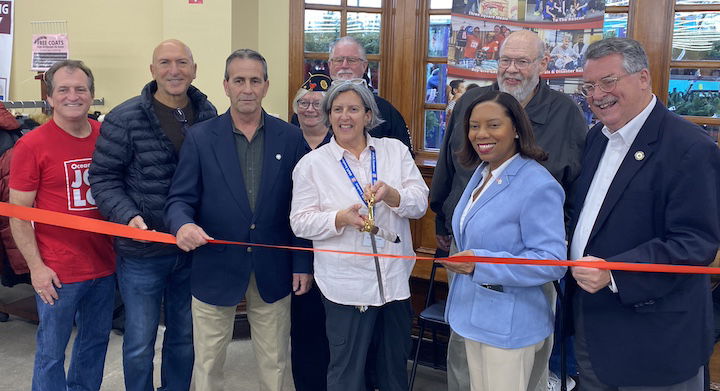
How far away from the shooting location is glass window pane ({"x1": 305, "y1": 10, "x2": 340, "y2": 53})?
466 centimetres

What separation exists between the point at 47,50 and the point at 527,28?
3.96 metres

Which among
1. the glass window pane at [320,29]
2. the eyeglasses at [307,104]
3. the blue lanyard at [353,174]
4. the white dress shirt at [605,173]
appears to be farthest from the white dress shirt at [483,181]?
the glass window pane at [320,29]

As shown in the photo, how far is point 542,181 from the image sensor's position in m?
1.93

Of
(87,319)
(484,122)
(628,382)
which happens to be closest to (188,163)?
(87,319)

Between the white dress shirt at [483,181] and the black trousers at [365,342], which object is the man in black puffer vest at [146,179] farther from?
the white dress shirt at [483,181]

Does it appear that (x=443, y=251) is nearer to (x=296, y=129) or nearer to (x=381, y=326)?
(x=381, y=326)

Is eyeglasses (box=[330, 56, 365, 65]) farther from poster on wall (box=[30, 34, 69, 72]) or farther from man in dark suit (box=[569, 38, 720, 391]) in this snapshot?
poster on wall (box=[30, 34, 69, 72])

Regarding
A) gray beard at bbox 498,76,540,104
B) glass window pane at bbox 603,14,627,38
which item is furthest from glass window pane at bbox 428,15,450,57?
gray beard at bbox 498,76,540,104

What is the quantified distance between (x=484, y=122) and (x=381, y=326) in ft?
3.25

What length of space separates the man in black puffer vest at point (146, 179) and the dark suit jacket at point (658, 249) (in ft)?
5.95

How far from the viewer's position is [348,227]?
2381 mm

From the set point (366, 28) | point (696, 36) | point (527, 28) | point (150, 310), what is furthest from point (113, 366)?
point (696, 36)

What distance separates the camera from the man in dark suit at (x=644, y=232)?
1.76 m

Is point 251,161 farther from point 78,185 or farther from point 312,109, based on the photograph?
point 78,185
